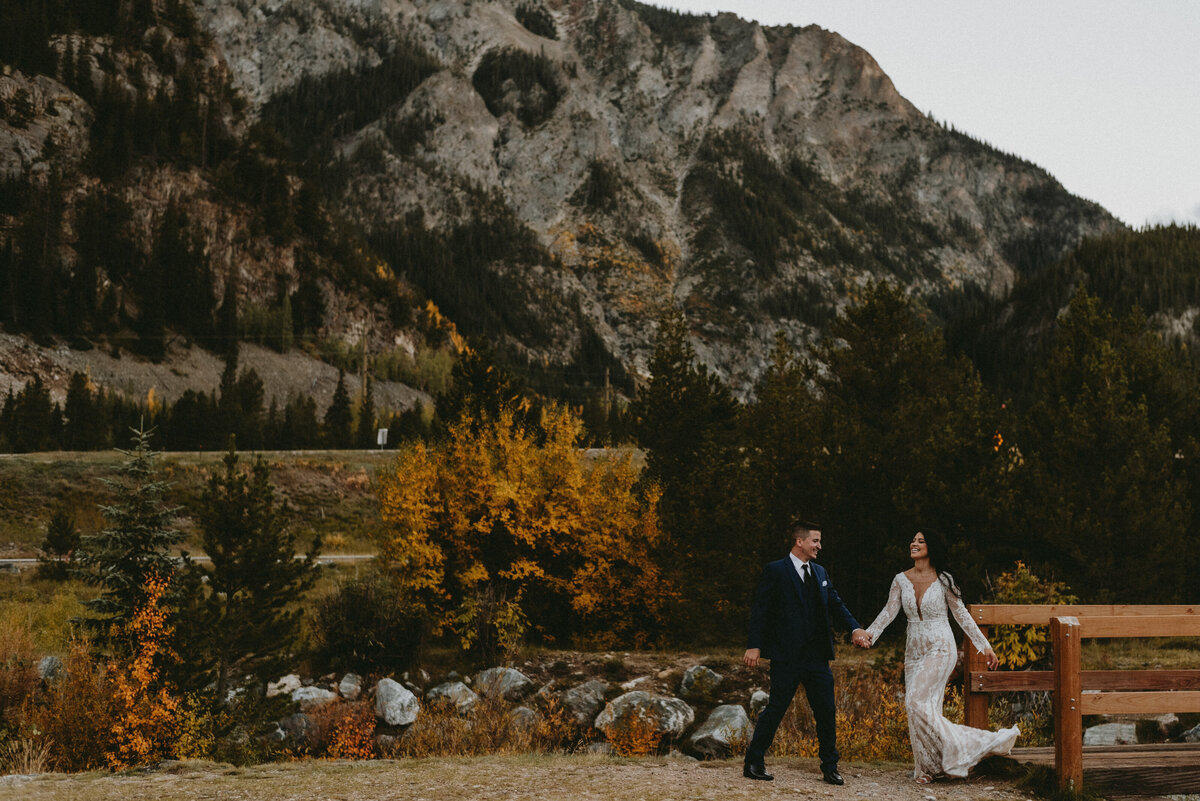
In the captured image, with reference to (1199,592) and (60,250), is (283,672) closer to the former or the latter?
(1199,592)

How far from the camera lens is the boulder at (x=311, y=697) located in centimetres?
1870

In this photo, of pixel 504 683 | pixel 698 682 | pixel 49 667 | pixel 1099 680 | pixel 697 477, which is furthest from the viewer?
pixel 697 477

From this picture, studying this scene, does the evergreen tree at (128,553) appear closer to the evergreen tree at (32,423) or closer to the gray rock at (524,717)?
the gray rock at (524,717)

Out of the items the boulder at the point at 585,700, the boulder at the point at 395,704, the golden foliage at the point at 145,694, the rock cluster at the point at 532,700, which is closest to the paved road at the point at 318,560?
the rock cluster at the point at 532,700

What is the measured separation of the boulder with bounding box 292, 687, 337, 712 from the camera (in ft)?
61.4

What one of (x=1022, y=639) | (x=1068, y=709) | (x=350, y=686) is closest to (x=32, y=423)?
(x=350, y=686)

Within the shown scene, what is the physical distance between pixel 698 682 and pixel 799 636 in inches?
476

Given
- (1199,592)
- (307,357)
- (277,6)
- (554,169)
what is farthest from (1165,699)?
(277,6)

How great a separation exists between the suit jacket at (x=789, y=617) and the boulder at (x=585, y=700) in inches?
445

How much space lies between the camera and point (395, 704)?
18.8 metres

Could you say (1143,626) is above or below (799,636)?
above

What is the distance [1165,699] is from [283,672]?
16794 millimetres

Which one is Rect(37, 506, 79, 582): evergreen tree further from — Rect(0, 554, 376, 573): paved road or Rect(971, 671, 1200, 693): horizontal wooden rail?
Rect(971, 671, 1200, 693): horizontal wooden rail

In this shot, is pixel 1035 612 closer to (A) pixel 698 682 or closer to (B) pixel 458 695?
(A) pixel 698 682
